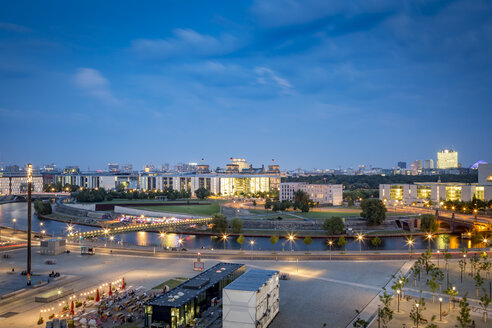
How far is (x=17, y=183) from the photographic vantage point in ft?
376

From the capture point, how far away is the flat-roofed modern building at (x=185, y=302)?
1398cm

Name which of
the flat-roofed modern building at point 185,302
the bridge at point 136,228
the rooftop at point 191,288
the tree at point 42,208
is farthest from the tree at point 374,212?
the tree at point 42,208

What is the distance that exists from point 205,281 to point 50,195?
78940mm

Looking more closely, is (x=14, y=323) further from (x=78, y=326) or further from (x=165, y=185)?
(x=165, y=185)

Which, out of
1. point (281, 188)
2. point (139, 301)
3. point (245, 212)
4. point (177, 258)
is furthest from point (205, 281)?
point (281, 188)

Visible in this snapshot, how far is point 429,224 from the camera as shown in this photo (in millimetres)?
42344

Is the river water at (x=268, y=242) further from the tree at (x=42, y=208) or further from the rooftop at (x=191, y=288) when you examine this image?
the tree at (x=42, y=208)

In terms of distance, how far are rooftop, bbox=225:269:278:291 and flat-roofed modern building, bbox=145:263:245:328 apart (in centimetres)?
170

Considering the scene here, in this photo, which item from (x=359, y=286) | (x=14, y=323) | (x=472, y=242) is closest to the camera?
(x=14, y=323)

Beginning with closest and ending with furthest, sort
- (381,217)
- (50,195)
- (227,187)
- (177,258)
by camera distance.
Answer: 1. (177,258)
2. (381,217)
3. (50,195)
4. (227,187)

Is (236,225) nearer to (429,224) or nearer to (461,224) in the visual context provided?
(429,224)

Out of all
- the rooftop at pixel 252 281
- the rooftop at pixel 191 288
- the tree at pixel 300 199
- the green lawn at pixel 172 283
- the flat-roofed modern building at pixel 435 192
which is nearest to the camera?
the rooftop at pixel 252 281

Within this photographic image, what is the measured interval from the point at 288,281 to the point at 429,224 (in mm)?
28310

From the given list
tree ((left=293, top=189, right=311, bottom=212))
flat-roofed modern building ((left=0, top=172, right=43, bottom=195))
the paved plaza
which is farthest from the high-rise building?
the paved plaza
